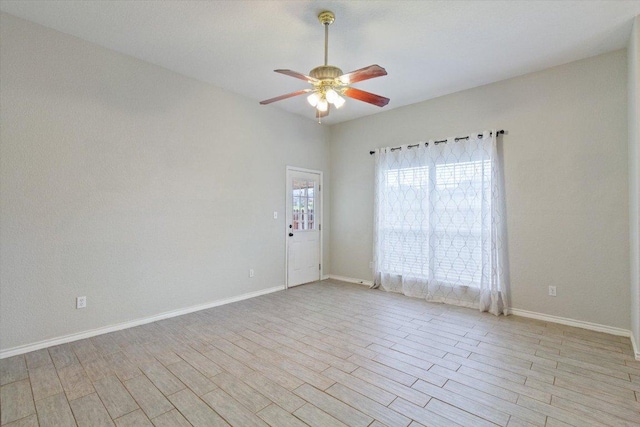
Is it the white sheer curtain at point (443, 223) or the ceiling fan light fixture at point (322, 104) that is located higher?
the ceiling fan light fixture at point (322, 104)

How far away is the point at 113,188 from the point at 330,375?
3.00 metres

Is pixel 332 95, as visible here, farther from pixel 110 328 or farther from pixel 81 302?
pixel 110 328

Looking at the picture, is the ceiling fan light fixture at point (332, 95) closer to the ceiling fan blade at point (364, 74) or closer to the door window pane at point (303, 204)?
the ceiling fan blade at point (364, 74)

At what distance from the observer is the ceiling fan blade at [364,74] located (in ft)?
7.77

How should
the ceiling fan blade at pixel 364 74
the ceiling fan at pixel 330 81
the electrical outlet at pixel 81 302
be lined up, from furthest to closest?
the electrical outlet at pixel 81 302
the ceiling fan at pixel 330 81
the ceiling fan blade at pixel 364 74

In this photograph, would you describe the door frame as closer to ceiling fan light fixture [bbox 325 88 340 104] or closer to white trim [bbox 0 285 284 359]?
white trim [bbox 0 285 284 359]

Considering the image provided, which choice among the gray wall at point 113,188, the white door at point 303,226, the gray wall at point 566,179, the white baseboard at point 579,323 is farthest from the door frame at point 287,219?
the white baseboard at point 579,323

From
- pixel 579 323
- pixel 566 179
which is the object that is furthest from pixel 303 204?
pixel 579 323

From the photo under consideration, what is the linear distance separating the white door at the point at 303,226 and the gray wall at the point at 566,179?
2568mm

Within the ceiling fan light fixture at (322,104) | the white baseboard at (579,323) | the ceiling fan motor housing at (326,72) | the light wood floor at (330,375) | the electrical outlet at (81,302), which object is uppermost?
the ceiling fan motor housing at (326,72)

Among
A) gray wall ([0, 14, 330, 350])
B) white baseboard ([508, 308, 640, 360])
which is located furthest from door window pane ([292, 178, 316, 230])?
white baseboard ([508, 308, 640, 360])

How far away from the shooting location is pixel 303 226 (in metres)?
5.56

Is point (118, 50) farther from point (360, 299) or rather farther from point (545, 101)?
point (545, 101)

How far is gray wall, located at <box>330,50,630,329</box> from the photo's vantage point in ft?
10.7
